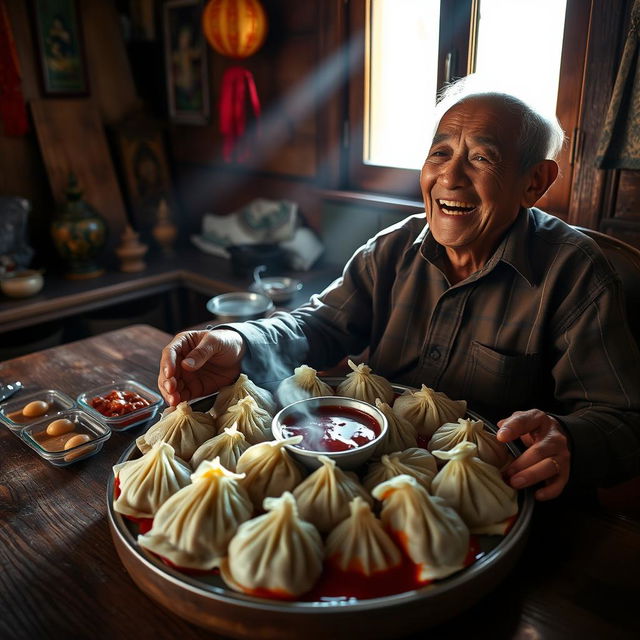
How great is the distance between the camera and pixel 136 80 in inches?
185

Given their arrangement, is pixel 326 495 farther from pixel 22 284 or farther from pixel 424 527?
Answer: pixel 22 284

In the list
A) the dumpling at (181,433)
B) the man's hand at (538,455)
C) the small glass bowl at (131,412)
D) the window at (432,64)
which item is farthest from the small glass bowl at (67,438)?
the window at (432,64)

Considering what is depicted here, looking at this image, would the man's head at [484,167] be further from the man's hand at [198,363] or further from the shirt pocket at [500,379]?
the man's hand at [198,363]

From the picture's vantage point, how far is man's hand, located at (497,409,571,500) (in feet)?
3.70

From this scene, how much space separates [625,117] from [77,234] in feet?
10.3

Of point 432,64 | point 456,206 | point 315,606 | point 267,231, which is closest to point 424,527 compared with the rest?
point 315,606

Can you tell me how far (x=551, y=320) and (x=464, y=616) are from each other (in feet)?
3.03

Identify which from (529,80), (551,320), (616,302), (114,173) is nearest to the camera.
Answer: (616,302)

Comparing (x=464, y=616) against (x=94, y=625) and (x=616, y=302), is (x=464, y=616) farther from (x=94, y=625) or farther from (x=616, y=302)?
(x=616, y=302)

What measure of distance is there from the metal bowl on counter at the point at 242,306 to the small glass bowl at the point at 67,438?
1.34m

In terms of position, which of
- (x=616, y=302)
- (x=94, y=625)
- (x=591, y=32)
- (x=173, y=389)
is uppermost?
(x=591, y=32)

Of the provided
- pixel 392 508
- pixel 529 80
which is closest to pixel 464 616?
pixel 392 508

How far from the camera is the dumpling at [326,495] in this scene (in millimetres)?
1004

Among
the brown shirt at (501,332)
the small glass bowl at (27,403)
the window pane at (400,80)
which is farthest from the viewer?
the window pane at (400,80)
